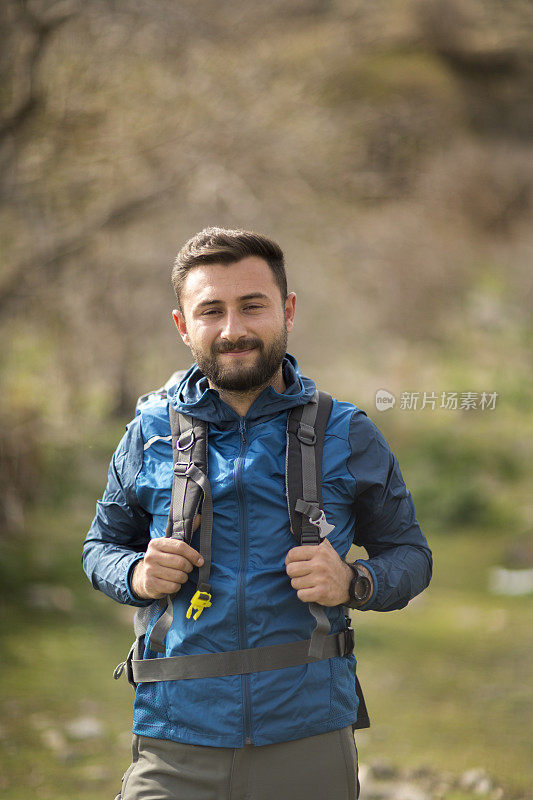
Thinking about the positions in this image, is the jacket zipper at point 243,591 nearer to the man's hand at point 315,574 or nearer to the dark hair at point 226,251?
the man's hand at point 315,574

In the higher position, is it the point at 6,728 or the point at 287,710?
the point at 287,710

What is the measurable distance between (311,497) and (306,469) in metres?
0.04

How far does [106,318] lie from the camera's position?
Answer: 5.07 metres

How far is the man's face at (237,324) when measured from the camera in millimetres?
1275

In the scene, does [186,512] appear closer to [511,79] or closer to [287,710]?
[287,710]

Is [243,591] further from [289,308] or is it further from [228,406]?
[289,308]

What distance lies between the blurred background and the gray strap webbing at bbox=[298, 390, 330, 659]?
2.93 m

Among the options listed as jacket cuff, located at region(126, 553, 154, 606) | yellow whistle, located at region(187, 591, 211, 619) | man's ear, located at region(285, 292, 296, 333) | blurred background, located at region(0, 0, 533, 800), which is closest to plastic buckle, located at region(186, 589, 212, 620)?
yellow whistle, located at region(187, 591, 211, 619)

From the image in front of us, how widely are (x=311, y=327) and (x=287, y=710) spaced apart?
4.26 m

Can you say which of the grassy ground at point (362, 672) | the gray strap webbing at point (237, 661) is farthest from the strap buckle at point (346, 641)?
the grassy ground at point (362, 672)

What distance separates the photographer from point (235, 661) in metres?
1.19

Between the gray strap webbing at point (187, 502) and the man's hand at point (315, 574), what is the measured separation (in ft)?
0.41

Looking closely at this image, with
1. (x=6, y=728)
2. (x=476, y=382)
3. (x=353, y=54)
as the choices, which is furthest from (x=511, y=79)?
(x=6, y=728)

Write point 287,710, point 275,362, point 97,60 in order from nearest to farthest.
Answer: point 287,710
point 275,362
point 97,60
